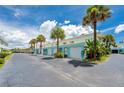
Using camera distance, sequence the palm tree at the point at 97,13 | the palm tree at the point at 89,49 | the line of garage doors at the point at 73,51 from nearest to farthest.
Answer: the palm tree at the point at 97,13
the palm tree at the point at 89,49
the line of garage doors at the point at 73,51

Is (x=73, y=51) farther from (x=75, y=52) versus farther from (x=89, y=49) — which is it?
(x=89, y=49)

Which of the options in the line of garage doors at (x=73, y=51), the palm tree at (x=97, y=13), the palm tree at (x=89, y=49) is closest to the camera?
the palm tree at (x=97, y=13)

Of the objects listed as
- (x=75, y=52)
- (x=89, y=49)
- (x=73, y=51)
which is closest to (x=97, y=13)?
(x=89, y=49)

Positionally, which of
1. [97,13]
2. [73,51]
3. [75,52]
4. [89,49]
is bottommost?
[75,52]

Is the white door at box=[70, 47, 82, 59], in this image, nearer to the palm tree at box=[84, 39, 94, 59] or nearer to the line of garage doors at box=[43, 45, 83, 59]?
the line of garage doors at box=[43, 45, 83, 59]

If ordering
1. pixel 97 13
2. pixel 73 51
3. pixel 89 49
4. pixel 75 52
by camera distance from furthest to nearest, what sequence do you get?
1. pixel 73 51
2. pixel 75 52
3. pixel 89 49
4. pixel 97 13

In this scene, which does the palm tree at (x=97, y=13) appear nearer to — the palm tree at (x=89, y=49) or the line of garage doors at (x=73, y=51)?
the palm tree at (x=89, y=49)

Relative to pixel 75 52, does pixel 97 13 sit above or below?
above

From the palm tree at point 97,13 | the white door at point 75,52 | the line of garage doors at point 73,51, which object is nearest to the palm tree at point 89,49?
the palm tree at point 97,13

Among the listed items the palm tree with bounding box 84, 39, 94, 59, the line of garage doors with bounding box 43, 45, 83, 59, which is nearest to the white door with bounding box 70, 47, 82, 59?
the line of garage doors with bounding box 43, 45, 83, 59

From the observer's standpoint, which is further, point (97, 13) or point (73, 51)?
point (73, 51)

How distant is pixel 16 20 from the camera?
686 inches
